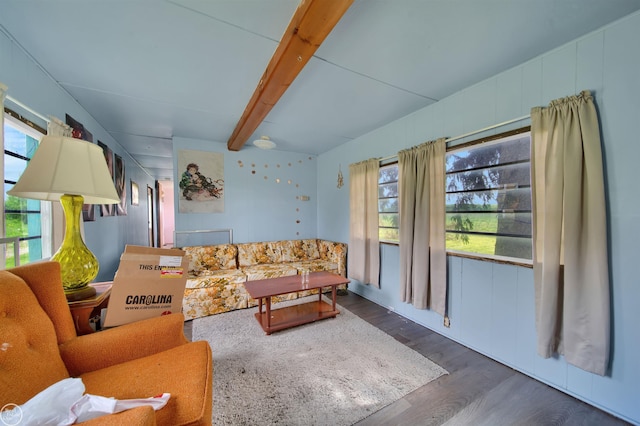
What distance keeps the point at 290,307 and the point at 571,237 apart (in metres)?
2.69

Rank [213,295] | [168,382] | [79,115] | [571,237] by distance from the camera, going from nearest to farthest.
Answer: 1. [168,382]
2. [571,237]
3. [79,115]
4. [213,295]

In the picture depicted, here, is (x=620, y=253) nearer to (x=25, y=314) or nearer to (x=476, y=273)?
(x=476, y=273)

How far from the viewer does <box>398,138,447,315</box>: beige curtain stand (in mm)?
2320

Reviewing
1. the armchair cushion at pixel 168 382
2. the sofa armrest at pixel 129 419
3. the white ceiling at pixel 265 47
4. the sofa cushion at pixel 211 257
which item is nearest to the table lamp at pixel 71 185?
the armchair cushion at pixel 168 382

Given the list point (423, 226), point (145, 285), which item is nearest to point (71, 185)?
point (145, 285)

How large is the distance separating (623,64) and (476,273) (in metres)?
1.69

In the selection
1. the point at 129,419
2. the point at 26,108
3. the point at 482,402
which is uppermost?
the point at 26,108

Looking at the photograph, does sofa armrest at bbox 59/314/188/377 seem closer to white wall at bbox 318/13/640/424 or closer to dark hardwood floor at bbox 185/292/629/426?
dark hardwood floor at bbox 185/292/629/426

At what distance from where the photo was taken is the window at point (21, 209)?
1541 millimetres

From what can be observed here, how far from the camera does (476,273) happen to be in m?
2.11

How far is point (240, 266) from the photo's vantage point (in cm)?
358

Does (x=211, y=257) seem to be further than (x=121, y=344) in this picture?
Yes

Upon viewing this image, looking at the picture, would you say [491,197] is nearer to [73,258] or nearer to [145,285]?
[145,285]

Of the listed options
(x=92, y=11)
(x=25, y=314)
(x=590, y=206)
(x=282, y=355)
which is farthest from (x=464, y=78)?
(x=25, y=314)
